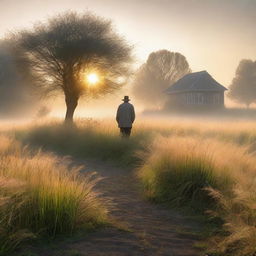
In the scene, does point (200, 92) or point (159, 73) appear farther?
point (159, 73)

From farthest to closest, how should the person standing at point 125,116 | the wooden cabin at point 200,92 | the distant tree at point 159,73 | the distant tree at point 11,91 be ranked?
the distant tree at point 159,73
the wooden cabin at point 200,92
the distant tree at point 11,91
the person standing at point 125,116

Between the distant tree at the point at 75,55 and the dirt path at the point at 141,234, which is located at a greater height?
the distant tree at the point at 75,55

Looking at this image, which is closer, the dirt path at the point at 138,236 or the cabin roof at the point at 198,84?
the dirt path at the point at 138,236

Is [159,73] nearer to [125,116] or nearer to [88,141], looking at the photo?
[88,141]

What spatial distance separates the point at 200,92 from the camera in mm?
45312

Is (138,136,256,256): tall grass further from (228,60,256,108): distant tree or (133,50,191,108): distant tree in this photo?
(228,60,256,108): distant tree

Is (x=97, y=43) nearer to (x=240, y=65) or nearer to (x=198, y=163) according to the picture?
(x=198, y=163)

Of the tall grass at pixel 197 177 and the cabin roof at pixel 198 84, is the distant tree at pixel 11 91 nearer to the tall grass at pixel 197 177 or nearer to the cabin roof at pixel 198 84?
the cabin roof at pixel 198 84

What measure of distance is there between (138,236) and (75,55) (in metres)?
18.2

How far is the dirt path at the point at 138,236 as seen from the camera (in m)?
4.55

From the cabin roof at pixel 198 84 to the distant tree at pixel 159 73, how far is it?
5990mm

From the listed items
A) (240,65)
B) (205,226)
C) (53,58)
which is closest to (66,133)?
(53,58)

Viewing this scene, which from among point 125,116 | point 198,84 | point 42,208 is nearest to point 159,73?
point 198,84

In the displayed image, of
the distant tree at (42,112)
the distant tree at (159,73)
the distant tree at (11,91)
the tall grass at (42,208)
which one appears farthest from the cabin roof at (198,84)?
the tall grass at (42,208)
